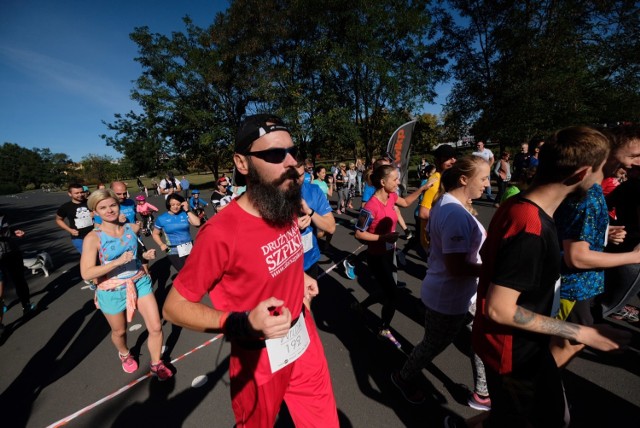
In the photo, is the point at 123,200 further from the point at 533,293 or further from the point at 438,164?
the point at 533,293

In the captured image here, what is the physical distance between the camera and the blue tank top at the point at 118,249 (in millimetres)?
2650

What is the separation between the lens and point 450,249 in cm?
196

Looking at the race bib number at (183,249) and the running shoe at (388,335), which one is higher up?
the race bib number at (183,249)

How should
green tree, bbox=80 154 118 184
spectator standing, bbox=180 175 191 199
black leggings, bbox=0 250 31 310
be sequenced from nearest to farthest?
1. black leggings, bbox=0 250 31 310
2. spectator standing, bbox=180 175 191 199
3. green tree, bbox=80 154 118 184

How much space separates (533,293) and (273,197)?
144cm

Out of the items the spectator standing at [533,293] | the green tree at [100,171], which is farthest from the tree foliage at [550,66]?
the green tree at [100,171]

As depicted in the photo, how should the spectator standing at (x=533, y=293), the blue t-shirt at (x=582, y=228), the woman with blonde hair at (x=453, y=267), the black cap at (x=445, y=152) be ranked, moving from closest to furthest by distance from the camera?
the spectator standing at (x=533, y=293) → the blue t-shirt at (x=582, y=228) → the woman with blonde hair at (x=453, y=267) → the black cap at (x=445, y=152)

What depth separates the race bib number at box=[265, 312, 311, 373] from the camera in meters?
1.48

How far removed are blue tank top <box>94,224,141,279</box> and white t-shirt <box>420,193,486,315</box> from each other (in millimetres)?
2921

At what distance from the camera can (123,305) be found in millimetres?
2785

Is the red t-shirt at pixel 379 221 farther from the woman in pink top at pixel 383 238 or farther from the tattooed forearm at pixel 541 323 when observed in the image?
the tattooed forearm at pixel 541 323

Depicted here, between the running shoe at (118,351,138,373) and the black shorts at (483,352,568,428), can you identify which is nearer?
the black shorts at (483,352,568,428)

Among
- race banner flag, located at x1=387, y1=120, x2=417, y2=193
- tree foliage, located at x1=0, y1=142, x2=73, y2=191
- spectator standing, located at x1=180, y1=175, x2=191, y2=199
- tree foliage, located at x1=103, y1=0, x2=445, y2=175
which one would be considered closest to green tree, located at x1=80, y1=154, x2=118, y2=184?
tree foliage, located at x1=0, y1=142, x2=73, y2=191

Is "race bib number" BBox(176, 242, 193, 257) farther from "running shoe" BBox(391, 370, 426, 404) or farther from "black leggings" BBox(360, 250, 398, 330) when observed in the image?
"running shoe" BBox(391, 370, 426, 404)
